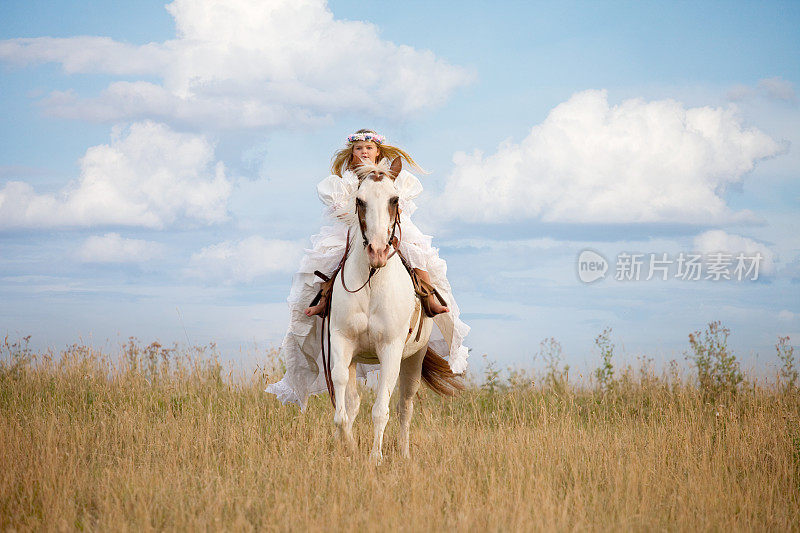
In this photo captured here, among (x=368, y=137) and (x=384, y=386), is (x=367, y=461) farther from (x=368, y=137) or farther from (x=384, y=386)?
(x=368, y=137)

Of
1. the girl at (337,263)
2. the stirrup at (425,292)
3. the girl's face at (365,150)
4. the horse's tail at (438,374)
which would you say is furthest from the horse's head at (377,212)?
the horse's tail at (438,374)

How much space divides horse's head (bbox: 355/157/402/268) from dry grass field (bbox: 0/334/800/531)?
2012 mm

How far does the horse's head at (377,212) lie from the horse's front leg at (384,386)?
1.03 m

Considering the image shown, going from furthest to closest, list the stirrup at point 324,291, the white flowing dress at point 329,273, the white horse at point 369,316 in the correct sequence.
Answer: the white flowing dress at point 329,273
the stirrup at point 324,291
the white horse at point 369,316

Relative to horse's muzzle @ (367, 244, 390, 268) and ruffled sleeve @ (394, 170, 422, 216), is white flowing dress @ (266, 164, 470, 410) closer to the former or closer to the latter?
ruffled sleeve @ (394, 170, 422, 216)

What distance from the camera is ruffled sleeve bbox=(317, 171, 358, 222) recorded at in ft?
22.2

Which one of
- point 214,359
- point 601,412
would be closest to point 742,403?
point 601,412

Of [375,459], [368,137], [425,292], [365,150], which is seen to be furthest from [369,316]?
[368,137]

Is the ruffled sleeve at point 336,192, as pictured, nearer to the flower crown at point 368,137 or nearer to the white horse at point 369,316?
the white horse at point 369,316

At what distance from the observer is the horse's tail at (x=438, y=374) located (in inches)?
330

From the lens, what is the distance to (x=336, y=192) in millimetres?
6992

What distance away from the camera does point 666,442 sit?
7.94 metres

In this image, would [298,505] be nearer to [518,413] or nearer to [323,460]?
[323,460]

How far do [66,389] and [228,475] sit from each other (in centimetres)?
524
